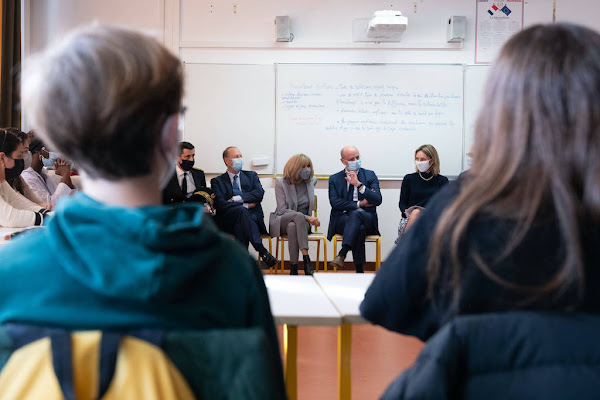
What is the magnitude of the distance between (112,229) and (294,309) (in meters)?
0.91

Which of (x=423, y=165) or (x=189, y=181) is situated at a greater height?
(x=423, y=165)

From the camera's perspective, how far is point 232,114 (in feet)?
22.2

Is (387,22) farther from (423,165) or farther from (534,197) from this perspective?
(534,197)

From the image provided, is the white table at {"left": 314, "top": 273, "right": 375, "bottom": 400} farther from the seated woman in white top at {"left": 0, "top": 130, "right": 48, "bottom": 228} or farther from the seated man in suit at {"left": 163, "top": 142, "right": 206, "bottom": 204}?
the seated man in suit at {"left": 163, "top": 142, "right": 206, "bottom": 204}

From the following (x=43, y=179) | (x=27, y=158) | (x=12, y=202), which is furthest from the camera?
(x=43, y=179)

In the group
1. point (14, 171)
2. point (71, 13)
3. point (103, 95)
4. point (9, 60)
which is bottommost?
point (14, 171)

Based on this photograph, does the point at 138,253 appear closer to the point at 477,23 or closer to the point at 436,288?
the point at 436,288

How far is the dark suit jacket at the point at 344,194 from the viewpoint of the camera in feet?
20.1

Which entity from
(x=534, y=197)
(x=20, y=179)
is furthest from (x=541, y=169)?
(x=20, y=179)

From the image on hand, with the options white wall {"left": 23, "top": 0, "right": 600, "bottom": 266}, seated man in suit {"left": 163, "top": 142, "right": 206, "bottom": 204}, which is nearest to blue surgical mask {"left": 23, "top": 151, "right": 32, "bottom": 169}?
seated man in suit {"left": 163, "top": 142, "right": 206, "bottom": 204}

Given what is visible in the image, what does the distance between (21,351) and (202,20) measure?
6.45 meters

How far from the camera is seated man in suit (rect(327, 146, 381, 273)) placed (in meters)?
6.00

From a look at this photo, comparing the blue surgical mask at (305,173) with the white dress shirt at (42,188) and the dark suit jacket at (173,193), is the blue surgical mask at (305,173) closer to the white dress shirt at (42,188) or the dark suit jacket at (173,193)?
the dark suit jacket at (173,193)

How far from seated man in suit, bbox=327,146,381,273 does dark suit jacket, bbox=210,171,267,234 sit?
73 centimetres
